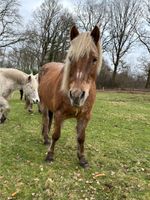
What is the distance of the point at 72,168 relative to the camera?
5348mm

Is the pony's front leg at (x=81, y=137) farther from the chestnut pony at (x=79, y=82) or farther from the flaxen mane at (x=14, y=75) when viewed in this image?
the flaxen mane at (x=14, y=75)

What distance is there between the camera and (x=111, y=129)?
9.30 metres

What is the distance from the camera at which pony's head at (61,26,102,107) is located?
420cm

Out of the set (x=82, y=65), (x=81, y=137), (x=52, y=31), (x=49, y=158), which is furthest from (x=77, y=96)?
(x=52, y=31)

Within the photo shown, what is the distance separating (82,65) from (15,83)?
14.4 ft

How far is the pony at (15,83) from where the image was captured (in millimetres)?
8211

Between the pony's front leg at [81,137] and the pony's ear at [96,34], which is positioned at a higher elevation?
the pony's ear at [96,34]

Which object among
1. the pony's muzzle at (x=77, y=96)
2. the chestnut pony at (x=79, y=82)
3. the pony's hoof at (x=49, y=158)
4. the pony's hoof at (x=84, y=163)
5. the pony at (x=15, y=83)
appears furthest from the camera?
the pony at (x=15, y=83)

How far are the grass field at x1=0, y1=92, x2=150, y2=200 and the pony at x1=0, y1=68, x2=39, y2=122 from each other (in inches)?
37.3

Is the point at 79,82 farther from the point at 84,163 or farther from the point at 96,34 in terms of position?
the point at 84,163

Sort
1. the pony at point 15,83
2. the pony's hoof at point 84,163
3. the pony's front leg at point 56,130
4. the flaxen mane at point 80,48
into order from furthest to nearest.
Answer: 1. the pony at point 15,83
2. the pony's hoof at point 84,163
3. the pony's front leg at point 56,130
4. the flaxen mane at point 80,48

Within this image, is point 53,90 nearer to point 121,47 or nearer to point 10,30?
point 10,30

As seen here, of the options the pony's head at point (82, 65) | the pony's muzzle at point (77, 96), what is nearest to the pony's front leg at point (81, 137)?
the pony's head at point (82, 65)

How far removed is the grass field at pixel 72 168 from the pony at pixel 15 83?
3.11 feet
